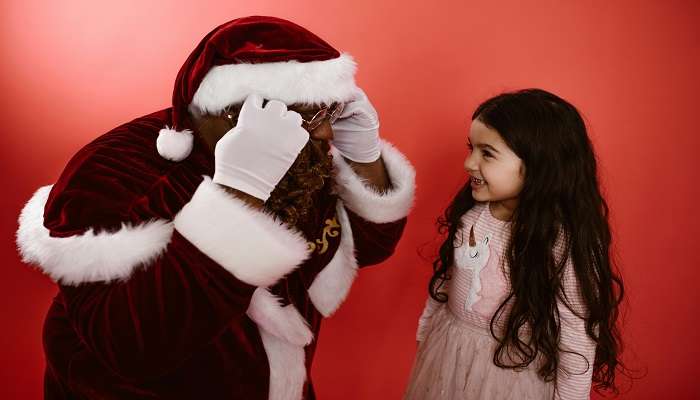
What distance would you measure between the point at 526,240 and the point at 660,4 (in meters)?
0.98

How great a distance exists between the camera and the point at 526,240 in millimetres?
1144

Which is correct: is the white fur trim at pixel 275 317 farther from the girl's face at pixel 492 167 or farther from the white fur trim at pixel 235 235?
the girl's face at pixel 492 167

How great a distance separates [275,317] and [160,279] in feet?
0.83

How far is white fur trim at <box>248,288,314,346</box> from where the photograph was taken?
36.1 inches

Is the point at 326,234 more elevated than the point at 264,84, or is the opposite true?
the point at 264,84

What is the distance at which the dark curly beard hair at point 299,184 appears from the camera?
0.90m

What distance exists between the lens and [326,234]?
1093 mm

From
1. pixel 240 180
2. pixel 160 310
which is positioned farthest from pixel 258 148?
pixel 160 310

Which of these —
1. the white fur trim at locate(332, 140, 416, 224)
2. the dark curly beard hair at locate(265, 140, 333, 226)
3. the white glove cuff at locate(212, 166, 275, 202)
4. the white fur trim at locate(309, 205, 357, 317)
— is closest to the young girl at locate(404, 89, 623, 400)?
the white fur trim at locate(332, 140, 416, 224)

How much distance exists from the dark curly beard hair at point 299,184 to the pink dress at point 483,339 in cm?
51

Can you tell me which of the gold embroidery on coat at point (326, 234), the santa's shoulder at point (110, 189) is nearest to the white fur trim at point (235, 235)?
the santa's shoulder at point (110, 189)

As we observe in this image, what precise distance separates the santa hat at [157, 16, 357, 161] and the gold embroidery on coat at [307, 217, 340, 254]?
0.31 metres

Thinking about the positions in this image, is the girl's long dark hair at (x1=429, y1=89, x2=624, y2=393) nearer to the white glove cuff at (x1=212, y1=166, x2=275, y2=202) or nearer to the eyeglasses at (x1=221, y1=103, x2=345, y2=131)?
the eyeglasses at (x1=221, y1=103, x2=345, y2=131)

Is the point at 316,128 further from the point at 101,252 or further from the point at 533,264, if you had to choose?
the point at 533,264
